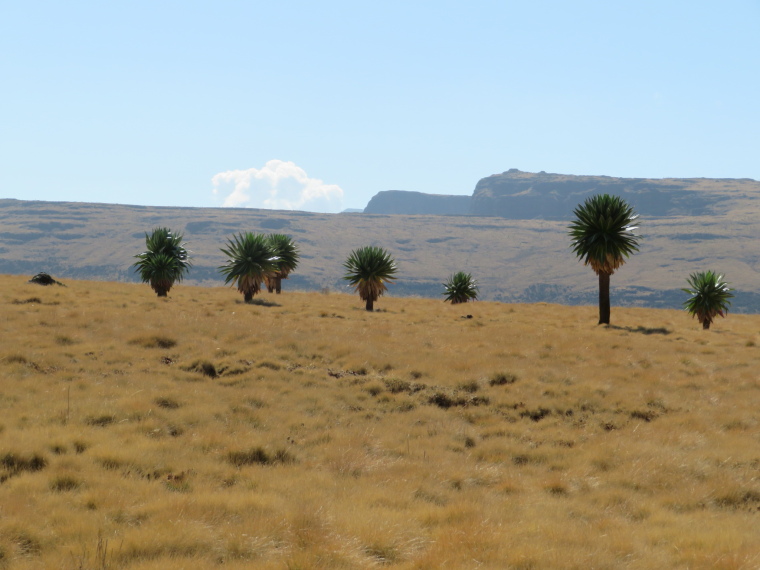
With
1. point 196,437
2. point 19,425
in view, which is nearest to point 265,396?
point 196,437

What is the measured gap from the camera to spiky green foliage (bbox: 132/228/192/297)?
37594 mm

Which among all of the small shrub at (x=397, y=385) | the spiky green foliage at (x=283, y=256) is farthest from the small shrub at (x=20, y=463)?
the spiky green foliage at (x=283, y=256)

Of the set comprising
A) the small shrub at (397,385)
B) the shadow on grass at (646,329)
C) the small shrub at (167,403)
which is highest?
the small shrub at (167,403)

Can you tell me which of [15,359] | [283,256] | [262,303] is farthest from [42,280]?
[15,359]

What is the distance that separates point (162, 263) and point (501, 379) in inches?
1014

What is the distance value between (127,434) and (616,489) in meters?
8.30

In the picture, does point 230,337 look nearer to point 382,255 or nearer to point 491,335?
point 491,335

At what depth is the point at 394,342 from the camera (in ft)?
76.0

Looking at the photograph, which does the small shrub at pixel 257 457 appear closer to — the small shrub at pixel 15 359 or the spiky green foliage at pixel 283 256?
the small shrub at pixel 15 359

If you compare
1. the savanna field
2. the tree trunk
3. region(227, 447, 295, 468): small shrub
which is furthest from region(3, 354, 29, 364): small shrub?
the tree trunk

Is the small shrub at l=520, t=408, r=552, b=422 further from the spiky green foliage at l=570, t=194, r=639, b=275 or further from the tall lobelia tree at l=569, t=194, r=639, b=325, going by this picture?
the tall lobelia tree at l=569, t=194, r=639, b=325

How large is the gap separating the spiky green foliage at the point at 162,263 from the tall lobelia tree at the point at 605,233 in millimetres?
22638

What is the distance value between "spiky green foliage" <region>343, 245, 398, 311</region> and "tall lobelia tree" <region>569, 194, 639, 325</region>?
1183 cm

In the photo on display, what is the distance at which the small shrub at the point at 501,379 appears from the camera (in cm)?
1779
